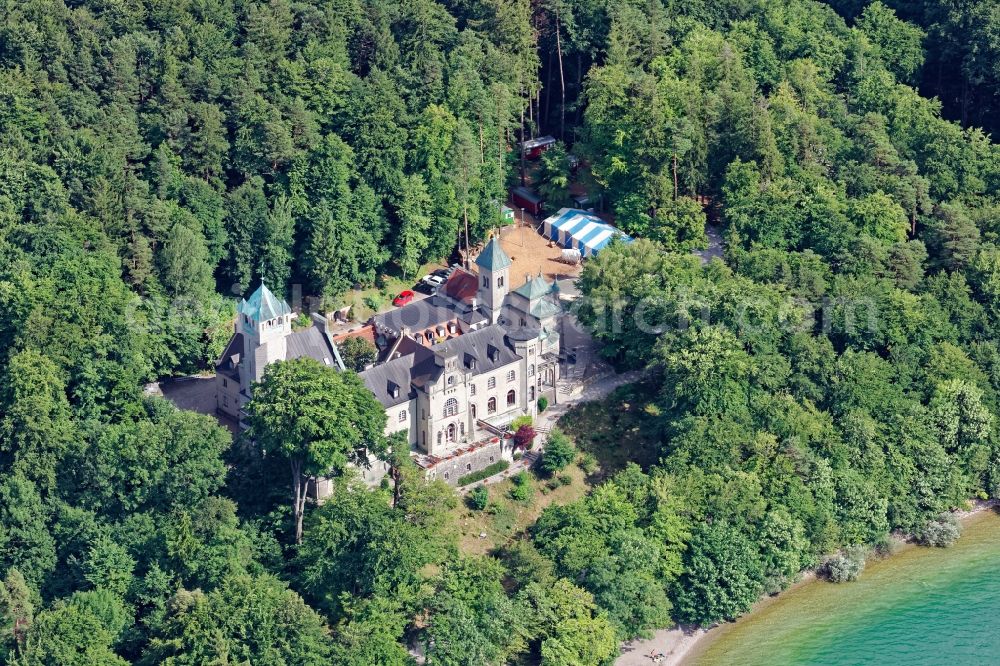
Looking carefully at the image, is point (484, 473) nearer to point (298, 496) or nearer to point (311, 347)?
point (298, 496)

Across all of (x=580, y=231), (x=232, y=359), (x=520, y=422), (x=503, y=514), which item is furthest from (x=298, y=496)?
(x=580, y=231)

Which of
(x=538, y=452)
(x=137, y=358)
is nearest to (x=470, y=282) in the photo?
(x=538, y=452)

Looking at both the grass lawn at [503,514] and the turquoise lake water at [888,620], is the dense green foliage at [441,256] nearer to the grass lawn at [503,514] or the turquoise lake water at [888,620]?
the grass lawn at [503,514]

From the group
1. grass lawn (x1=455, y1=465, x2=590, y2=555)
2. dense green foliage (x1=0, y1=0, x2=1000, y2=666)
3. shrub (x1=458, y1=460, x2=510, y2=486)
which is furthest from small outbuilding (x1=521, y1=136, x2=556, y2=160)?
shrub (x1=458, y1=460, x2=510, y2=486)

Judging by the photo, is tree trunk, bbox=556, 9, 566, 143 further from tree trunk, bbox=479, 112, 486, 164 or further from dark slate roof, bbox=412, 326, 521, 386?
dark slate roof, bbox=412, 326, 521, 386

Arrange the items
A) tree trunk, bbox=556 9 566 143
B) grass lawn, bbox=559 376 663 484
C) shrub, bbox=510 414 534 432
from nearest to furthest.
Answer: shrub, bbox=510 414 534 432
grass lawn, bbox=559 376 663 484
tree trunk, bbox=556 9 566 143

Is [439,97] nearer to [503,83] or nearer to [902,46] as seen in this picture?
[503,83]

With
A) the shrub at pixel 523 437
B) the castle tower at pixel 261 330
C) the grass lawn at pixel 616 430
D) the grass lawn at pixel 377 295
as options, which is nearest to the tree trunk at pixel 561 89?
the grass lawn at pixel 377 295
